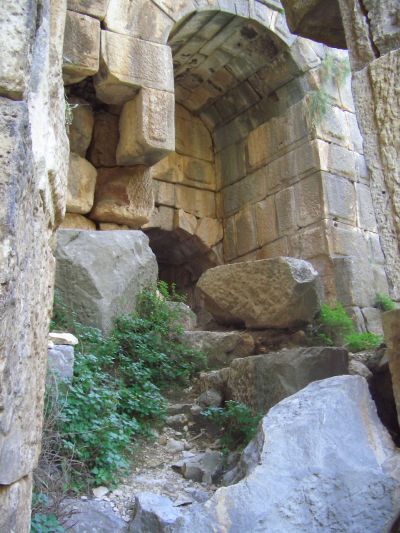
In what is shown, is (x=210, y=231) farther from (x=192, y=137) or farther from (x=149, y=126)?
(x=149, y=126)

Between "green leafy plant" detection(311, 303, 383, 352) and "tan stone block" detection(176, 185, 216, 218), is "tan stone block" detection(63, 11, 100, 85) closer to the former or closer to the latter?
"tan stone block" detection(176, 185, 216, 218)

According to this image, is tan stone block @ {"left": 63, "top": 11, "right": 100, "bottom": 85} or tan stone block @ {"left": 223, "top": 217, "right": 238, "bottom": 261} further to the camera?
tan stone block @ {"left": 223, "top": 217, "right": 238, "bottom": 261}

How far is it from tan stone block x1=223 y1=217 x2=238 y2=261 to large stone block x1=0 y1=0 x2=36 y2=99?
19.8ft

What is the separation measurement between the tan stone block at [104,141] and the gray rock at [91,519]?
402 cm

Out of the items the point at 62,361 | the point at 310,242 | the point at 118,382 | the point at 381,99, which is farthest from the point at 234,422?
the point at 310,242

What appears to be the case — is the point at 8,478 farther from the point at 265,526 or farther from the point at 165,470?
the point at 165,470

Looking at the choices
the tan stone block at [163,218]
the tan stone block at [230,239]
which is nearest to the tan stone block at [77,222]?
the tan stone block at [163,218]

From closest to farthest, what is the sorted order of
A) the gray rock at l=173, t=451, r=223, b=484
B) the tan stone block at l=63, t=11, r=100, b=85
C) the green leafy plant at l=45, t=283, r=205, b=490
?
the green leafy plant at l=45, t=283, r=205, b=490 < the gray rock at l=173, t=451, r=223, b=484 < the tan stone block at l=63, t=11, r=100, b=85

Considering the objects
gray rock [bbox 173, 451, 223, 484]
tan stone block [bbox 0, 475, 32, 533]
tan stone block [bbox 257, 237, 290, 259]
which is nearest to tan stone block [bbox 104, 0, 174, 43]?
tan stone block [bbox 257, 237, 290, 259]

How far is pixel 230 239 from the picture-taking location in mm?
7953

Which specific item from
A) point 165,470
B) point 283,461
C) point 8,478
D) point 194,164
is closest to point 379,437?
point 283,461

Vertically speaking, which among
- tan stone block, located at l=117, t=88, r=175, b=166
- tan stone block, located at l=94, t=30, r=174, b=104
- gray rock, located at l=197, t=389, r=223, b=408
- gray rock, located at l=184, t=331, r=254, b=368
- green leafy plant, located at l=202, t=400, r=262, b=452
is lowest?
green leafy plant, located at l=202, t=400, r=262, b=452

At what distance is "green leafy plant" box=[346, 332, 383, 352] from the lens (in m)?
5.03

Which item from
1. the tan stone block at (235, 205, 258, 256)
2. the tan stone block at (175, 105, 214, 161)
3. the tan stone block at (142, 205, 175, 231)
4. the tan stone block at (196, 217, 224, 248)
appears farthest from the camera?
the tan stone block at (175, 105, 214, 161)
